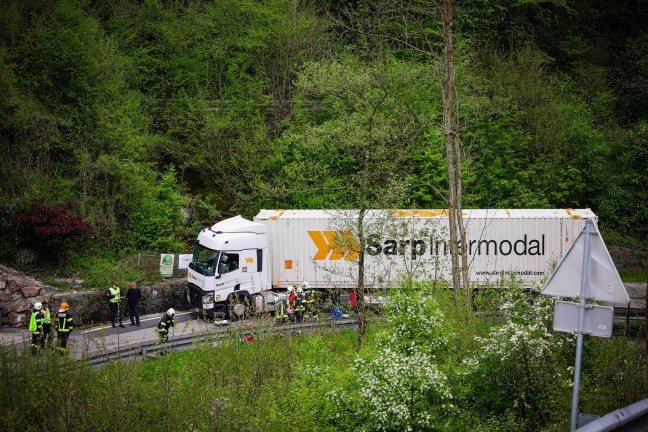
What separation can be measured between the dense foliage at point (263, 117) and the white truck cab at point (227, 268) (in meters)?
3.56

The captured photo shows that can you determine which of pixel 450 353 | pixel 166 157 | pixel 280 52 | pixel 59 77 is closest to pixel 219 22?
pixel 280 52

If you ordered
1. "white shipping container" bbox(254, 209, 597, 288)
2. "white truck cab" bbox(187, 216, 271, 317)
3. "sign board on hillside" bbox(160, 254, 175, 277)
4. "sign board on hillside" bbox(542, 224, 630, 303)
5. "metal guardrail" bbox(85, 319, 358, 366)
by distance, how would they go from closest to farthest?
"sign board on hillside" bbox(542, 224, 630, 303) → "metal guardrail" bbox(85, 319, 358, 366) → "white truck cab" bbox(187, 216, 271, 317) → "white shipping container" bbox(254, 209, 597, 288) → "sign board on hillside" bbox(160, 254, 175, 277)

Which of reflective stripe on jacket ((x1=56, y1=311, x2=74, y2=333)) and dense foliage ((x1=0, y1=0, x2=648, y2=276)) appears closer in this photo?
reflective stripe on jacket ((x1=56, y1=311, x2=74, y2=333))

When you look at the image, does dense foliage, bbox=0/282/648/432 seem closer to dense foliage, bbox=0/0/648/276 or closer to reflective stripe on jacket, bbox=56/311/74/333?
reflective stripe on jacket, bbox=56/311/74/333

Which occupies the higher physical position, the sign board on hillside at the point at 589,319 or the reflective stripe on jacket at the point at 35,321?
the sign board on hillside at the point at 589,319

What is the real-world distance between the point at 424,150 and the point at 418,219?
7703 mm

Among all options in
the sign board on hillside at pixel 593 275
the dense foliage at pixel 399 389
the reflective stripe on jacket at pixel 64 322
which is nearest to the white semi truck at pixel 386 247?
the reflective stripe on jacket at pixel 64 322

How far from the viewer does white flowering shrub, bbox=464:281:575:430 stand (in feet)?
35.7

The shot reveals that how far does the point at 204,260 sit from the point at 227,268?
35.1 inches

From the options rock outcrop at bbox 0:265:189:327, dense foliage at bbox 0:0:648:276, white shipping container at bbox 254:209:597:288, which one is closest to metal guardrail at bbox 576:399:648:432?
dense foliage at bbox 0:0:648:276

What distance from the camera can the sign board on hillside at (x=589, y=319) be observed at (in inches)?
309

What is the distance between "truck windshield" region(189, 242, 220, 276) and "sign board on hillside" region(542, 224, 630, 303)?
A: 17.3m

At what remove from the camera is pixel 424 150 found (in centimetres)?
3192

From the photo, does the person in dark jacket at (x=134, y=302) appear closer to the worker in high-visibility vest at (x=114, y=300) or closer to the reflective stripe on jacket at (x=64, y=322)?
Answer: the worker in high-visibility vest at (x=114, y=300)
